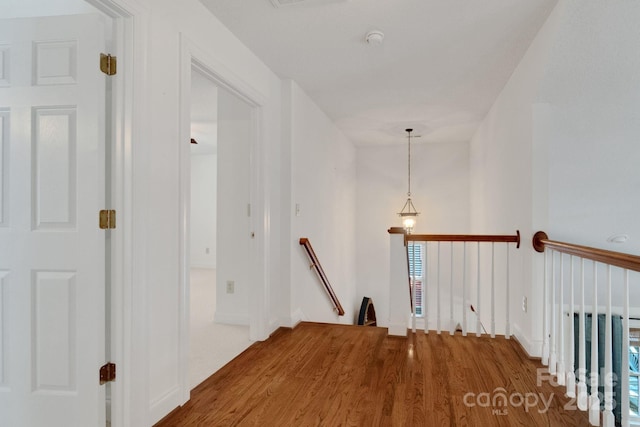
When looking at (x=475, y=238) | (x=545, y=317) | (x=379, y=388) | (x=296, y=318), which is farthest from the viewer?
(x=296, y=318)

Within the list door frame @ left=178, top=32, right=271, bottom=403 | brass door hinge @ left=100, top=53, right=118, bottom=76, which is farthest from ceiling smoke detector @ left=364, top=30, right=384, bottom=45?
brass door hinge @ left=100, top=53, right=118, bottom=76

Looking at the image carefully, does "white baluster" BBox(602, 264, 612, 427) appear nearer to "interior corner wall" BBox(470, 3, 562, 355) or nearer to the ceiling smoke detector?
"interior corner wall" BBox(470, 3, 562, 355)

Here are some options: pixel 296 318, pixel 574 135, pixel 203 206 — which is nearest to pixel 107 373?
pixel 296 318

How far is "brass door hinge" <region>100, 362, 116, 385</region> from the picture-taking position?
5.06 ft

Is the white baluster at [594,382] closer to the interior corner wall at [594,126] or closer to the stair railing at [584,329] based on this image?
the stair railing at [584,329]

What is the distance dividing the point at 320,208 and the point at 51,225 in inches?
123

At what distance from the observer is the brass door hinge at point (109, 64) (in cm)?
155

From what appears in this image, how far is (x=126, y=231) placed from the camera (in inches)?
61.8

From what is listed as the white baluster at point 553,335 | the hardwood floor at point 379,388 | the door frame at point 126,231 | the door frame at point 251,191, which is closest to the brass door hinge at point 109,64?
the door frame at point 126,231

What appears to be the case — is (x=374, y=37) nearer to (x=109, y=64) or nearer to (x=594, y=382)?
(x=109, y=64)

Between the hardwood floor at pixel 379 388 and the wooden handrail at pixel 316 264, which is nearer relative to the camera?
the hardwood floor at pixel 379 388

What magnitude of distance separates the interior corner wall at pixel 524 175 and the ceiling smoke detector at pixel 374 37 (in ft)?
3.60

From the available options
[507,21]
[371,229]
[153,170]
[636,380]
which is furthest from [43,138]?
[371,229]

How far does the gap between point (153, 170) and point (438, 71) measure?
8.72 ft
